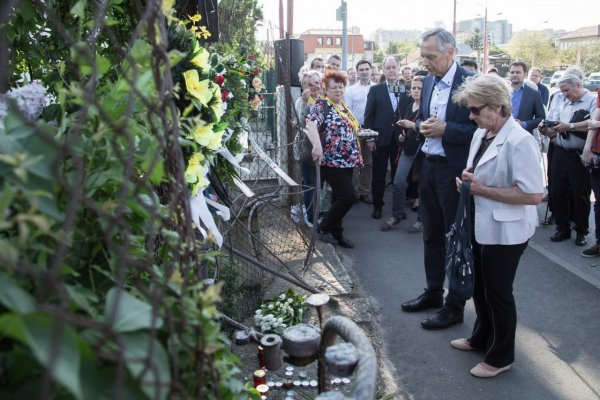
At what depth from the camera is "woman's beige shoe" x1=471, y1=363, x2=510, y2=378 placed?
3334 mm

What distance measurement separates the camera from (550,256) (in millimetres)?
5504

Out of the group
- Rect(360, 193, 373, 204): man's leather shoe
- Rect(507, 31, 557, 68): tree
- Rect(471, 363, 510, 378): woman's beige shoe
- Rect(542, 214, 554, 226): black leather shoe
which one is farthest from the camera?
Rect(507, 31, 557, 68): tree

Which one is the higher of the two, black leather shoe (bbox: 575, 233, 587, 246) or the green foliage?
the green foliage

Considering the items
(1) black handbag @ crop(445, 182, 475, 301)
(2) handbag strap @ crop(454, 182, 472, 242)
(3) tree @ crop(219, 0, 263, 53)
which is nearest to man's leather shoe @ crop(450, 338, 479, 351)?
(1) black handbag @ crop(445, 182, 475, 301)

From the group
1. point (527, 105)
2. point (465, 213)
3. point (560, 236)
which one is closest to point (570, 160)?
point (560, 236)

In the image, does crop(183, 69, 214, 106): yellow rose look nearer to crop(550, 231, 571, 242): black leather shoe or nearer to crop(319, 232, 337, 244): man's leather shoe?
crop(319, 232, 337, 244): man's leather shoe

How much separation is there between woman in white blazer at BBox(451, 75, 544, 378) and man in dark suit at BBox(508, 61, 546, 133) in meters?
3.52

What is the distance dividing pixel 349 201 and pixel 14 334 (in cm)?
514

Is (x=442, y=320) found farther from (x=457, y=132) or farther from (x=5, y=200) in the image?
(x=5, y=200)

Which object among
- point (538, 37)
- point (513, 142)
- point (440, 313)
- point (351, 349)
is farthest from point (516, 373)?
point (538, 37)

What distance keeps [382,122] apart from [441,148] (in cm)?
331

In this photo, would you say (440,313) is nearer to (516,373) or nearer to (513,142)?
(516,373)

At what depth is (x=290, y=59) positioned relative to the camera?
615 centimetres

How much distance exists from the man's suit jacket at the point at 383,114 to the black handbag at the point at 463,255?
381cm
